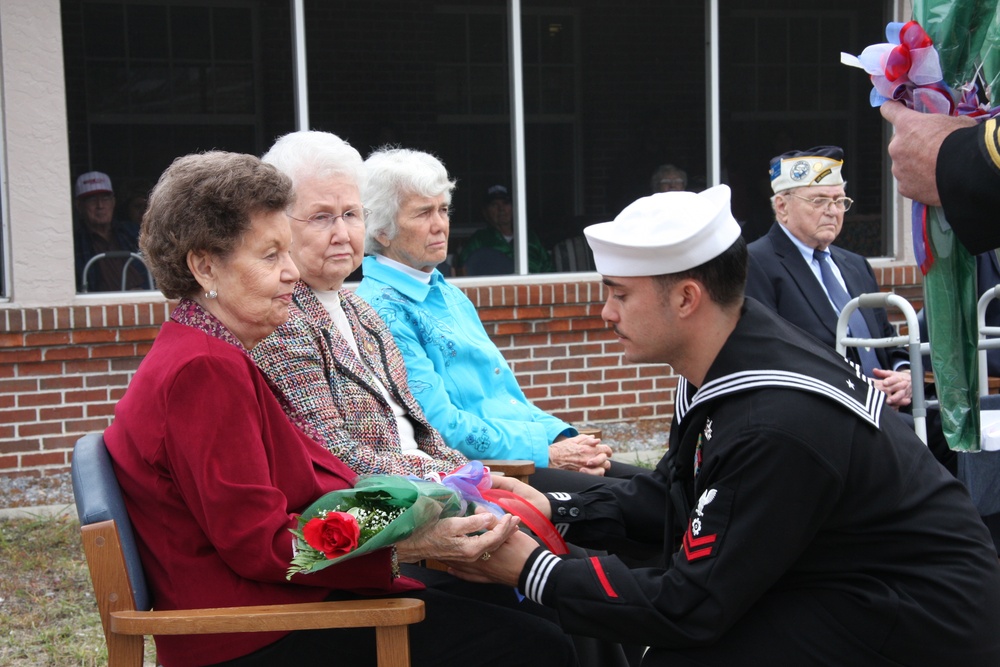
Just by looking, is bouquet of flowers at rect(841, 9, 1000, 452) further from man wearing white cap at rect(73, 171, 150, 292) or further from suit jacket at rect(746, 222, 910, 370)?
man wearing white cap at rect(73, 171, 150, 292)

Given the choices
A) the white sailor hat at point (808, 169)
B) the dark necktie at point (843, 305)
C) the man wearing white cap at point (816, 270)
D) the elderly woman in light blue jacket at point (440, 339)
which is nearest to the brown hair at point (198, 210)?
the elderly woman in light blue jacket at point (440, 339)

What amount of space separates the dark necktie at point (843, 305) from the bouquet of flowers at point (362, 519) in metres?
3.11

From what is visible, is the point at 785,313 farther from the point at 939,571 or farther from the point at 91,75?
the point at 91,75

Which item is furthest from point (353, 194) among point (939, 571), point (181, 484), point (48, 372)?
point (48, 372)

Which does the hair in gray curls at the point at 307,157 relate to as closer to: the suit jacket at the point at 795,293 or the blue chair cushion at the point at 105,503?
the blue chair cushion at the point at 105,503

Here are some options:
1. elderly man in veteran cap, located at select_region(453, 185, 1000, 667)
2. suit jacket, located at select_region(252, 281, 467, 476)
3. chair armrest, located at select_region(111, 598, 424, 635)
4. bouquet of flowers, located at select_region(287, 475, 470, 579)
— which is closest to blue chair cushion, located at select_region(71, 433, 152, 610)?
chair armrest, located at select_region(111, 598, 424, 635)

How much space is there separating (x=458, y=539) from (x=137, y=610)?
2.30 ft

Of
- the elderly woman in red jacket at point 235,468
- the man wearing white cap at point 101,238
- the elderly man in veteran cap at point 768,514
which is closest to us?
the elderly man in veteran cap at point 768,514

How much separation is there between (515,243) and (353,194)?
4208 millimetres

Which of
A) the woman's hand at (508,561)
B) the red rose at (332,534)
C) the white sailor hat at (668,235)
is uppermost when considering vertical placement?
the white sailor hat at (668,235)

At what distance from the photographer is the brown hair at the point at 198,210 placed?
7.93ft

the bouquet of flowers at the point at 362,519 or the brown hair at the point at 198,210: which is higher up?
the brown hair at the point at 198,210

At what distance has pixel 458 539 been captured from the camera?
2.46 meters

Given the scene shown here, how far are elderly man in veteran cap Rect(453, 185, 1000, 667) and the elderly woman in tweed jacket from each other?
780mm
